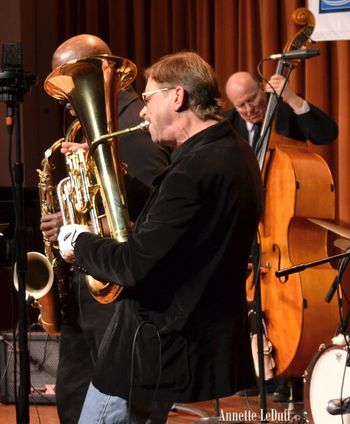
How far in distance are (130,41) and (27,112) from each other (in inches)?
35.8

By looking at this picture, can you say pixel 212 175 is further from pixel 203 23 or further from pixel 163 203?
pixel 203 23

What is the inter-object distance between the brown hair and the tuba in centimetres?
18

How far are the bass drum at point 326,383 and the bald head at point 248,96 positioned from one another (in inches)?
55.4

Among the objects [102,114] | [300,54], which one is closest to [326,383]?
[300,54]

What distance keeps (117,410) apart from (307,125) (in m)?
2.60

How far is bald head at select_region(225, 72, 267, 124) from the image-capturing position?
15.2 feet

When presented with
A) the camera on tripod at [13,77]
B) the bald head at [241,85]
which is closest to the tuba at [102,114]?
the camera on tripod at [13,77]

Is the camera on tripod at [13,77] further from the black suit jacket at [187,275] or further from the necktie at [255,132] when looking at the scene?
the necktie at [255,132]

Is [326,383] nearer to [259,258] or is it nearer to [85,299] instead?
[259,258]

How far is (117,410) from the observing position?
2305 millimetres

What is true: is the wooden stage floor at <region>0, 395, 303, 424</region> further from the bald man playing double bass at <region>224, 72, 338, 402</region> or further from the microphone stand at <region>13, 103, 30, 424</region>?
the microphone stand at <region>13, 103, 30, 424</region>

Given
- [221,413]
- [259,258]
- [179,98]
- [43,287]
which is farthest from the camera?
[221,413]

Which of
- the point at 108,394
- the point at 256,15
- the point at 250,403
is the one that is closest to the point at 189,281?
the point at 108,394

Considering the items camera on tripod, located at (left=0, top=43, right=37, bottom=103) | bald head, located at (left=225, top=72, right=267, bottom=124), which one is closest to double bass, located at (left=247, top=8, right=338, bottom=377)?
bald head, located at (left=225, top=72, right=267, bottom=124)
